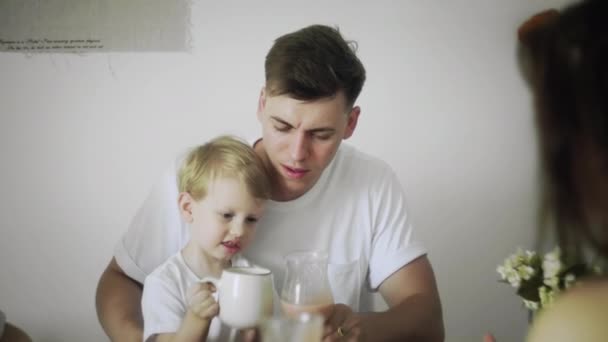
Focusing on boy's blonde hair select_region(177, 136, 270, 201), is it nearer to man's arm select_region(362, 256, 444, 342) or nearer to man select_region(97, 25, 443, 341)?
man select_region(97, 25, 443, 341)

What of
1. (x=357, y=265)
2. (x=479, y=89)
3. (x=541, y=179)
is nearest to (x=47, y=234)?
(x=357, y=265)

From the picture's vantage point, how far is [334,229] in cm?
124

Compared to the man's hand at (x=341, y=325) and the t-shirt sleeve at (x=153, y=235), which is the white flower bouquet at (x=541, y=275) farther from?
the t-shirt sleeve at (x=153, y=235)

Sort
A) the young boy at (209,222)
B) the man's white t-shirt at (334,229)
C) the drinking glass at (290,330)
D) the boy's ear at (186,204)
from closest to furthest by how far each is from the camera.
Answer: the drinking glass at (290,330) < the young boy at (209,222) < the boy's ear at (186,204) < the man's white t-shirt at (334,229)

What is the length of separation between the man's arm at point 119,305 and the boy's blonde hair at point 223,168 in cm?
25

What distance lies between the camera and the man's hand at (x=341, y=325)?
2.94 ft

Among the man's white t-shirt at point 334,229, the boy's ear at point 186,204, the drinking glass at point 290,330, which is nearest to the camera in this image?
the drinking glass at point 290,330

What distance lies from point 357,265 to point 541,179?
621 mm

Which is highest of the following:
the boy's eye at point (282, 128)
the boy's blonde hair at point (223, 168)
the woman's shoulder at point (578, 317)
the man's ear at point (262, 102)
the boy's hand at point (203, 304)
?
the man's ear at point (262, 102)

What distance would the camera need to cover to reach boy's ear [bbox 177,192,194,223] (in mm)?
1061

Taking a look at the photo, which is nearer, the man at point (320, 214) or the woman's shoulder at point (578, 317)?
the woman's shoulder at point (578, 317)

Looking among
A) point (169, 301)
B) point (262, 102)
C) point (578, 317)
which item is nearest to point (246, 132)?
point (262, 102)

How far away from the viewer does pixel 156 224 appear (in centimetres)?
118

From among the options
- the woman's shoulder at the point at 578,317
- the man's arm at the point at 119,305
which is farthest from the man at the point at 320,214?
the woman's shoulder at the point at 578,317
